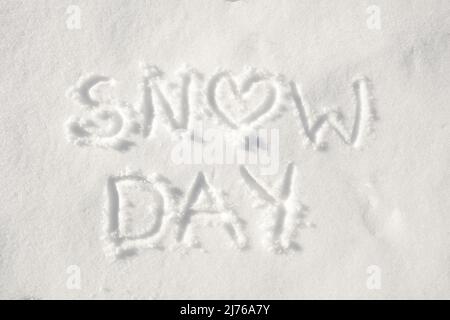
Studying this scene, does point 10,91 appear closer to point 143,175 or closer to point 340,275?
point 143,175

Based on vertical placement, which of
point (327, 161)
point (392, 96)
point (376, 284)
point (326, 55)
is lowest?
point (376, 284)

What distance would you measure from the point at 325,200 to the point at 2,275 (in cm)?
98

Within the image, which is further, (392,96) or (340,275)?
(392,96)

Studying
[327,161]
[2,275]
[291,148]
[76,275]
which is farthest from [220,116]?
[2,275]

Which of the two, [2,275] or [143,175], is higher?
[143,175]

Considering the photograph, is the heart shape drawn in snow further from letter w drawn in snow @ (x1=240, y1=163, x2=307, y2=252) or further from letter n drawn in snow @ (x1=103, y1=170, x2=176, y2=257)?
letter n drawn in snow @ (x1=103, y1=170, x2=176, y2=257)

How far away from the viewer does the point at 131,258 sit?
1.42 meters

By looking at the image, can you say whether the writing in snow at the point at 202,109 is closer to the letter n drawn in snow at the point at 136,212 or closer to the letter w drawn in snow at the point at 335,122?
the letter w drawn in snow at the point at 335,122

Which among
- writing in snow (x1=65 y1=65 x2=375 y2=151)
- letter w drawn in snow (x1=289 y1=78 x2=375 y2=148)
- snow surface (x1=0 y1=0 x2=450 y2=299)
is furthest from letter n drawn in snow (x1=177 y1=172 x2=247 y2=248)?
letter w drawn in snow (x1=289 y1=78 x2=375 y2=148)

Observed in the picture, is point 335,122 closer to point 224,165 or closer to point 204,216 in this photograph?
point 224,165

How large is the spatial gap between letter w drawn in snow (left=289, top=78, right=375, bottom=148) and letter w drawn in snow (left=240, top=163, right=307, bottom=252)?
0.13 meters

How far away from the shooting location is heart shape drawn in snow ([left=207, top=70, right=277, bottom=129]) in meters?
1.53

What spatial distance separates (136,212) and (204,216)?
0.21 m

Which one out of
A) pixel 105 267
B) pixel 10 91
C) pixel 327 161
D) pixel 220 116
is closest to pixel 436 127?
pixel 327 161
